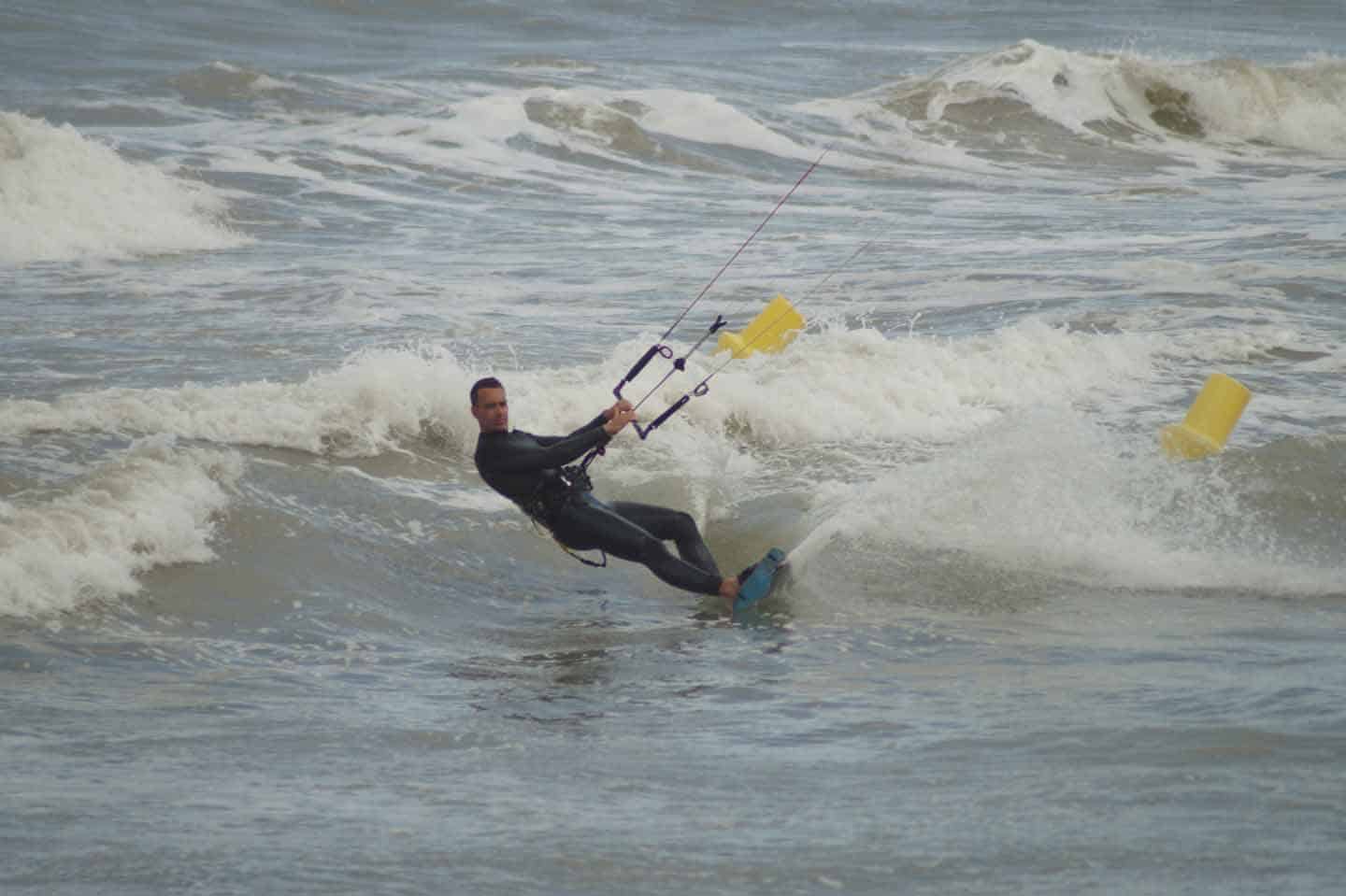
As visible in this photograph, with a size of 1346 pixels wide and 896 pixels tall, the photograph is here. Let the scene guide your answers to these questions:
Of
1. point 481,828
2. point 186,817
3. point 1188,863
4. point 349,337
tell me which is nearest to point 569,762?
point 481,828

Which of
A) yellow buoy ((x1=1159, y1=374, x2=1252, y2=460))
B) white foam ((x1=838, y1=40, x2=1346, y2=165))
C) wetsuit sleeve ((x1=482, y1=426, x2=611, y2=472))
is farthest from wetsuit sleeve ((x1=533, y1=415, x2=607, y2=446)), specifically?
white foam ((x1=838, y1=40, x2=1346, y2=165))

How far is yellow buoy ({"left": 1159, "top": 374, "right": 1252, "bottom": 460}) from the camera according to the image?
370 inches

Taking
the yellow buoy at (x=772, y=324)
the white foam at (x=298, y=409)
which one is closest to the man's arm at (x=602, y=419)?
the yellow buoy at (x=772, y=324)

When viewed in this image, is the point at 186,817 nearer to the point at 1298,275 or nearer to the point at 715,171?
the point at 1298,275

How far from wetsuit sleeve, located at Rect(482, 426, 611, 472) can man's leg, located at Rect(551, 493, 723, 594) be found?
0.31 meters

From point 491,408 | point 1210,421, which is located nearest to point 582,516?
point 491,408

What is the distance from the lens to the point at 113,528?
858 cm

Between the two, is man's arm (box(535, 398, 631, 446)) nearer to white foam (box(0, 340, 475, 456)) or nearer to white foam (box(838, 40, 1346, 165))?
white foam (box(0, 340, 475, 456))

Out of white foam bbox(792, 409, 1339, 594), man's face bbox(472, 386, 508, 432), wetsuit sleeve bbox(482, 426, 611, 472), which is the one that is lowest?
white foam bbox(792, 409, 1339, 594)

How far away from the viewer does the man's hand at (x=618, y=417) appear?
26.6ft

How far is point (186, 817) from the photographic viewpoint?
5195mm

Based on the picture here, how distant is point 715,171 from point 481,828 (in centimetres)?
2159

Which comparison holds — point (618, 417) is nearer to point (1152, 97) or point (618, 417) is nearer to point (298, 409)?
point (298, 409)

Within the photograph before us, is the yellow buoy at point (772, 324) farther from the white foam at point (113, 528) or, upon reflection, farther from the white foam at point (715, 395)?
the white foam at point (113, 528)
